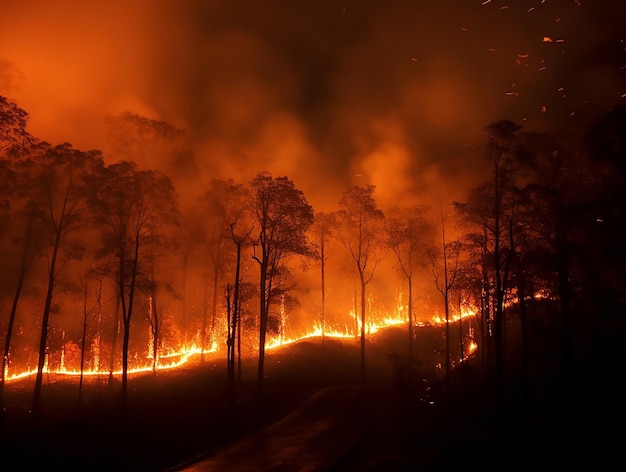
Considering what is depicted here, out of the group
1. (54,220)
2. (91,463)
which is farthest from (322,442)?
(54,220)

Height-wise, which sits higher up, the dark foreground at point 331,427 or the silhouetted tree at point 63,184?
the silhouetted tree at point 63,184

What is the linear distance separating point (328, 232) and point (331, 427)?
2618 cm

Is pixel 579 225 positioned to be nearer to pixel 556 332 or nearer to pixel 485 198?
pixel 485 198

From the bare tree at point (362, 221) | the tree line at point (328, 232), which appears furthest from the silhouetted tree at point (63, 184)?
the bare tree at point (362, 221)

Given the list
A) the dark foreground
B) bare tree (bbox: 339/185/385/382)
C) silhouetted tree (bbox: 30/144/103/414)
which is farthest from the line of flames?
silhouetted tree (bbox: 30/144/103/414)

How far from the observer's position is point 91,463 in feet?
59.2

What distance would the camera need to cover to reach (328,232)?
46.5 meters

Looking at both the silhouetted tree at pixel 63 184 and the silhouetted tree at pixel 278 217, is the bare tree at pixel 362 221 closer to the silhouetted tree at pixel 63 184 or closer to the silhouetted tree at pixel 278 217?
the silhouetted tree at pixel 278 217

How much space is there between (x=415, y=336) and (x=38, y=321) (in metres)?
44.3

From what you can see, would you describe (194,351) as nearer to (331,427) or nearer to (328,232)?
(328,232)

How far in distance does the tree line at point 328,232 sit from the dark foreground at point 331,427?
2.10m

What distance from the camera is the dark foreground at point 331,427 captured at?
14867 millimetres

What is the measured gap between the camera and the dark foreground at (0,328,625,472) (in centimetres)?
1487

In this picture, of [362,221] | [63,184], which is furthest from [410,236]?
[63,184]
